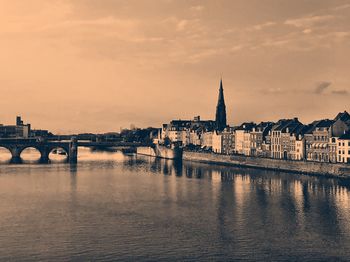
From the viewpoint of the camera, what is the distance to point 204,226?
53.9 meters

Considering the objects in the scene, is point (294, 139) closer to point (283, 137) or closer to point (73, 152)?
point (283, 137)

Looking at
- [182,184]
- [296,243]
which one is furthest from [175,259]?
[182,184]

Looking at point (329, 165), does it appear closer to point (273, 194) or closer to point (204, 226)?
point (273, 194)

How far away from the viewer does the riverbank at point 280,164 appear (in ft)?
315

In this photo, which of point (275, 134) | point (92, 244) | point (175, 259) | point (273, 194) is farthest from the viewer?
point (275, 134)

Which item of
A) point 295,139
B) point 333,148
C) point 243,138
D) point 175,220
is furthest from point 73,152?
point 175,220

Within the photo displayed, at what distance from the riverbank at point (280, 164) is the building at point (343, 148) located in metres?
8.08

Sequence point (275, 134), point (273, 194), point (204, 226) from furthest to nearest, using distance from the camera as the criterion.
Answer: point (275, 134), point (273, 194), point (204, 226)

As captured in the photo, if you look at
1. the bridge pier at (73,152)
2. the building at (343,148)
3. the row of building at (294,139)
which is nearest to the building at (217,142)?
the row of building at (294,139)

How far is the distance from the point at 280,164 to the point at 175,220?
61.4m

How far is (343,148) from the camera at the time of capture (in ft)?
352

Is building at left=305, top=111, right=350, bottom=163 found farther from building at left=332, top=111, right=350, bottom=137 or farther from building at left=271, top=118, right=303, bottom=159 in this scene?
building at left=271, top=118, right=303, bottom=159

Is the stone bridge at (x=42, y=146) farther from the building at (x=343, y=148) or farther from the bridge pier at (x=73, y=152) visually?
the building at (x=343, y=148)

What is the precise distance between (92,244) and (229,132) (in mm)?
127379
